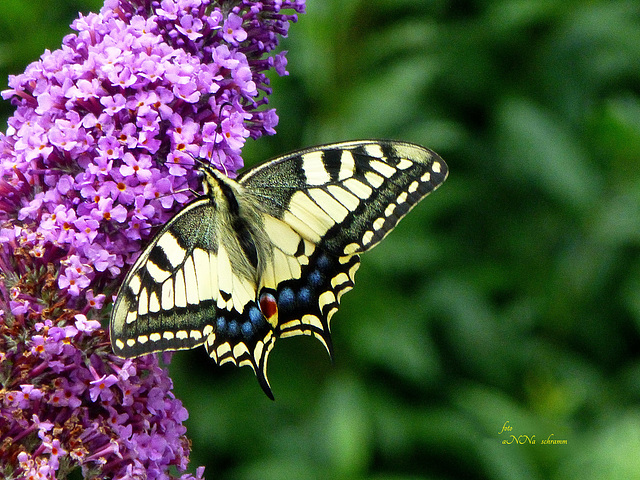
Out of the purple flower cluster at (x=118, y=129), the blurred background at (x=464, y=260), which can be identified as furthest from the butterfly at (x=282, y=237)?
the blurred background at (x=464, y=260)

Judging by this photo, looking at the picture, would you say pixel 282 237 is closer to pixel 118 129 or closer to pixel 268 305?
pixel 268 305

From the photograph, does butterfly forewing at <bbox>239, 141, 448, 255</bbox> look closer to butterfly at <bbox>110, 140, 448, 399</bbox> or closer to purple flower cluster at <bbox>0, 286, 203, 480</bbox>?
butterfly at <bbox>110, 140, 448, 399</bbox>

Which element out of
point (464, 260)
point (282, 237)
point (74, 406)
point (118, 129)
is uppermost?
point (464, 260)

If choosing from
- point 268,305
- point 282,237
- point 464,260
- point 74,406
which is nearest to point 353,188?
point 282,237

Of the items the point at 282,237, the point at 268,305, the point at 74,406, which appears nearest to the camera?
the point at 74,406

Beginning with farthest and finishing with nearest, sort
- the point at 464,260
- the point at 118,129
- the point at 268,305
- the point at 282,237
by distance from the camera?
the point at 464,260, the point at 282,237, the point at 268,305, the point at 118,129

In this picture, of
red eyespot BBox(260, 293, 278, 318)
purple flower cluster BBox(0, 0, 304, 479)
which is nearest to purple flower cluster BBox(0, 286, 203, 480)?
purple flower cluster BBox(0, 0, 304, 479)

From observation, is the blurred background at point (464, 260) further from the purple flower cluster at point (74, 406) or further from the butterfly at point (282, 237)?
the purple flower cluster at point (74, 406)

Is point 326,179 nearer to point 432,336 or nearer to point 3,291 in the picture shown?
point 3,291
